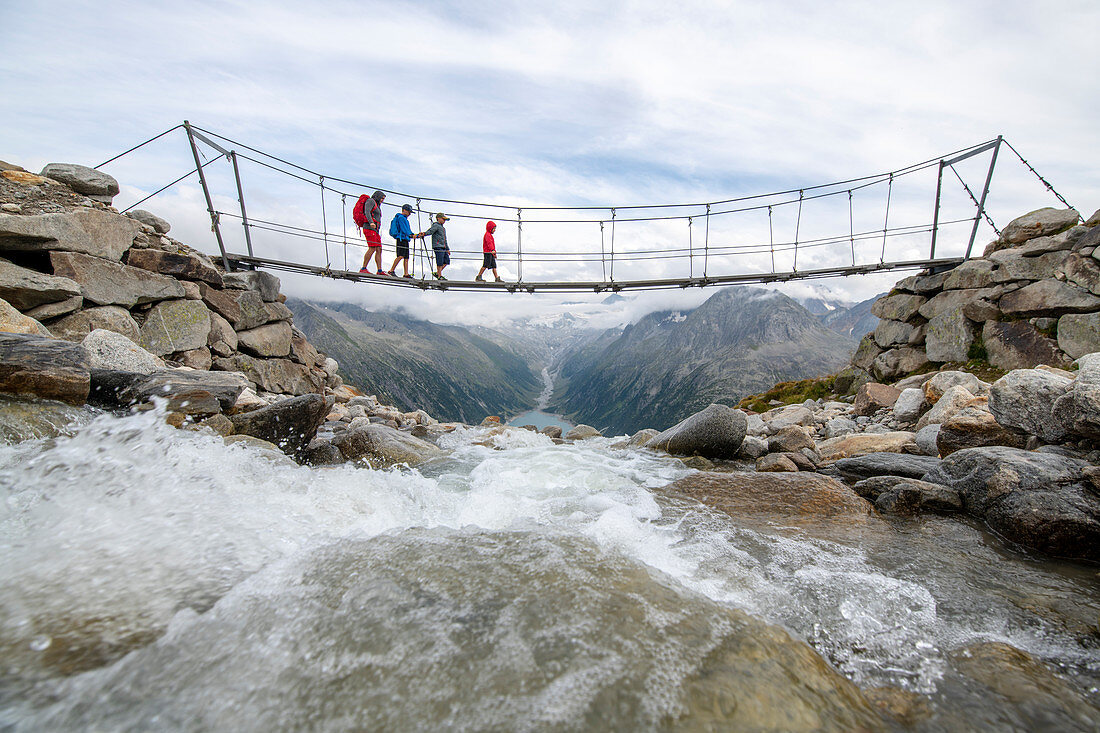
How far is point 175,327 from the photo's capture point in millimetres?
12461

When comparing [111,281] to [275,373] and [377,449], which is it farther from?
[377,449]

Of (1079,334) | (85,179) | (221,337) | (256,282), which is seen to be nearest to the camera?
(85,179)

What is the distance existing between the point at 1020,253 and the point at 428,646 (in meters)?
22.4

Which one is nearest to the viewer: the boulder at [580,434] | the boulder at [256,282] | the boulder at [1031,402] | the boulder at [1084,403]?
the boulder at [1084,403]

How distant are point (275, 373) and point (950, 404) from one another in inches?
794

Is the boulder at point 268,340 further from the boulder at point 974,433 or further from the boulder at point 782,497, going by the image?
the boulder at point 974,433

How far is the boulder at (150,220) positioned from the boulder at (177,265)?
3.47 feet

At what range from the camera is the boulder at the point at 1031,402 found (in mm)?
6703

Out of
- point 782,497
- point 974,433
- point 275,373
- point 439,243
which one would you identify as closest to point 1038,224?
point 974,433

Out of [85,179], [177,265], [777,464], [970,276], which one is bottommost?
[777,464]

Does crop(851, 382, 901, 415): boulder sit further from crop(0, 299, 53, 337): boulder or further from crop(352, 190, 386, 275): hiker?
crop(0, 299, 53, 337): boulder

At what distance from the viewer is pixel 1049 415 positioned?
21.9ft

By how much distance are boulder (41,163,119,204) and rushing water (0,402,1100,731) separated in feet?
32.5

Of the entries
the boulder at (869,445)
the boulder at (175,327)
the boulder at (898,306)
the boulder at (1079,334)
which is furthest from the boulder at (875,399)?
the boulder at (175,327)
